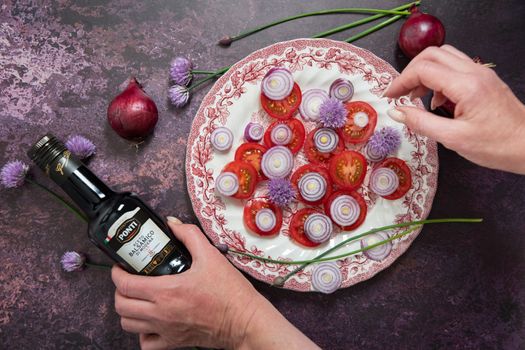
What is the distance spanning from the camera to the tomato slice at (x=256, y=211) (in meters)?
1.15

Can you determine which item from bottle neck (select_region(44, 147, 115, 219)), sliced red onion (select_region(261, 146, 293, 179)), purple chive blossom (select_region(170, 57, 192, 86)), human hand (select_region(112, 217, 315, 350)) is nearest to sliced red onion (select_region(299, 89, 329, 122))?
sliced red onion (select_region(261, 146, 293, 179))

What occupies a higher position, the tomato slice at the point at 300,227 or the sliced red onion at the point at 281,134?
the sliced red onion at the point at 281,134

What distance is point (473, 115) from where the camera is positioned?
910 mm

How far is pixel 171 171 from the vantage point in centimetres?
122

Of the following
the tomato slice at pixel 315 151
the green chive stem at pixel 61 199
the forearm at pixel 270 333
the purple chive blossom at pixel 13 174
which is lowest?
the forearm at pixel 270 333

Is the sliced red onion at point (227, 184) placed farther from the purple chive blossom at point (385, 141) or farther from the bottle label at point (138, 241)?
the purple chive blossom at point (385, 141)

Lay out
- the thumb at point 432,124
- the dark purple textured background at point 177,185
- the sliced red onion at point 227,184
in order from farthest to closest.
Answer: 1. the dark purple textured background at point 177,185
2. the sliced red onion at point 227,184
3. the thumb at point 432,124

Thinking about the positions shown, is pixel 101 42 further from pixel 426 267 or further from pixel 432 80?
pixel 426 267

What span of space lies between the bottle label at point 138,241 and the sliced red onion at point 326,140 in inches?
18.6

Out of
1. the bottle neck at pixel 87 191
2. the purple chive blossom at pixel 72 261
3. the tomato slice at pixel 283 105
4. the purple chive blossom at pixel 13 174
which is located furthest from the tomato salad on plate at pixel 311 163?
the purple chive blossom at pixel 13 174

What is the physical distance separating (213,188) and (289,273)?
30 centimetres

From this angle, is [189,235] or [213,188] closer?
[189,235]

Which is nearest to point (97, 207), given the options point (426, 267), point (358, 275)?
point (358, 275)

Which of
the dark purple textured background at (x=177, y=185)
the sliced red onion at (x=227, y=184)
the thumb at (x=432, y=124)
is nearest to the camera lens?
the thumb at (x=432, y=124)
